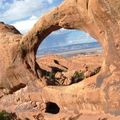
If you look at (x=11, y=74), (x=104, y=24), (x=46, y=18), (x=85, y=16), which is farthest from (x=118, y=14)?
(x=11, y=74)

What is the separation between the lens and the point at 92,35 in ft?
44.0

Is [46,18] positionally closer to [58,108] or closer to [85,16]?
[85,16]

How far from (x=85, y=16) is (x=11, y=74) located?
4552 mm

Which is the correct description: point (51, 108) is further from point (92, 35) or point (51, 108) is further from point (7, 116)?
point (92, 35)

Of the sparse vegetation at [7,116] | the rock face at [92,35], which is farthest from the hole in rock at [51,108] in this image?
the sparse vegetation at [7,116]

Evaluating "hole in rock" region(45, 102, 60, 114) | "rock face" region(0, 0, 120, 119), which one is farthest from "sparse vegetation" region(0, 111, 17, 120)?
"hole in rock" region(45, 102, 60, 114)

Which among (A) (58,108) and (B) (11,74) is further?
(B) (11,74)

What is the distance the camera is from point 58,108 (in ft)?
50.5

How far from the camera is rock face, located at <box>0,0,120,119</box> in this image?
12.3m

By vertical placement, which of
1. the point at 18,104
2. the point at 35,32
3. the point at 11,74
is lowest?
the point at 18,104

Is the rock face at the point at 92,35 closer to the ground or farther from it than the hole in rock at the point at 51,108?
farther from it

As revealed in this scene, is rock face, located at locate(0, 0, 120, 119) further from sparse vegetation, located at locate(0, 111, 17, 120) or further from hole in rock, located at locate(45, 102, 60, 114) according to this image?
sparse vegetation, located at locate(0, 111, 17, 120)

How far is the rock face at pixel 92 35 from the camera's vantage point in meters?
12.3

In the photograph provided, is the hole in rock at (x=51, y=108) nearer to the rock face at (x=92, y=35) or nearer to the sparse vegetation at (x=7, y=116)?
the rock face at (x=92, y=35)
